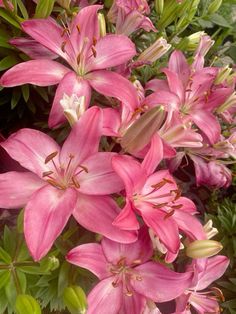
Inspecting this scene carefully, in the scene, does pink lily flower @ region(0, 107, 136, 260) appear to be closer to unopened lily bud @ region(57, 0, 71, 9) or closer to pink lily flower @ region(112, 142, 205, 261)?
pink lily flower @ region(112, 142, 205, 261)

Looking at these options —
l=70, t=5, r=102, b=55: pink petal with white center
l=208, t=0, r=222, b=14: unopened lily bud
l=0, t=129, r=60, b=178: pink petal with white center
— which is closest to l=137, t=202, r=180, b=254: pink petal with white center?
l=0, t=129, r=60, b=178: pink petal with white center

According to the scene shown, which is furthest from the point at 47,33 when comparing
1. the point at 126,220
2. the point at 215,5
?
the point at 215,5

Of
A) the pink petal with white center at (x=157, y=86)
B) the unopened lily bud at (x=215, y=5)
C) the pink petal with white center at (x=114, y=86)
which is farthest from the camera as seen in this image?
the unopened lily bud at (x=215, y=5)

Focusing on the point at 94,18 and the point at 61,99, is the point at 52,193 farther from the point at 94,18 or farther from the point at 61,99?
the point at 94,18

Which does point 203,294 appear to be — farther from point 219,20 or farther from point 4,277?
point 219,20

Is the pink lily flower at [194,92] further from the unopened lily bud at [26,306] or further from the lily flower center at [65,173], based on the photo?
the unopened lily bud at [26,306]

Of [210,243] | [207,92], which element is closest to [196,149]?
[207,92]

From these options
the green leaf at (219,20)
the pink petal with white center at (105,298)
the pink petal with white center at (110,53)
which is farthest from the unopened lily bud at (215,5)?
the pink petal with white center at (105,298)
